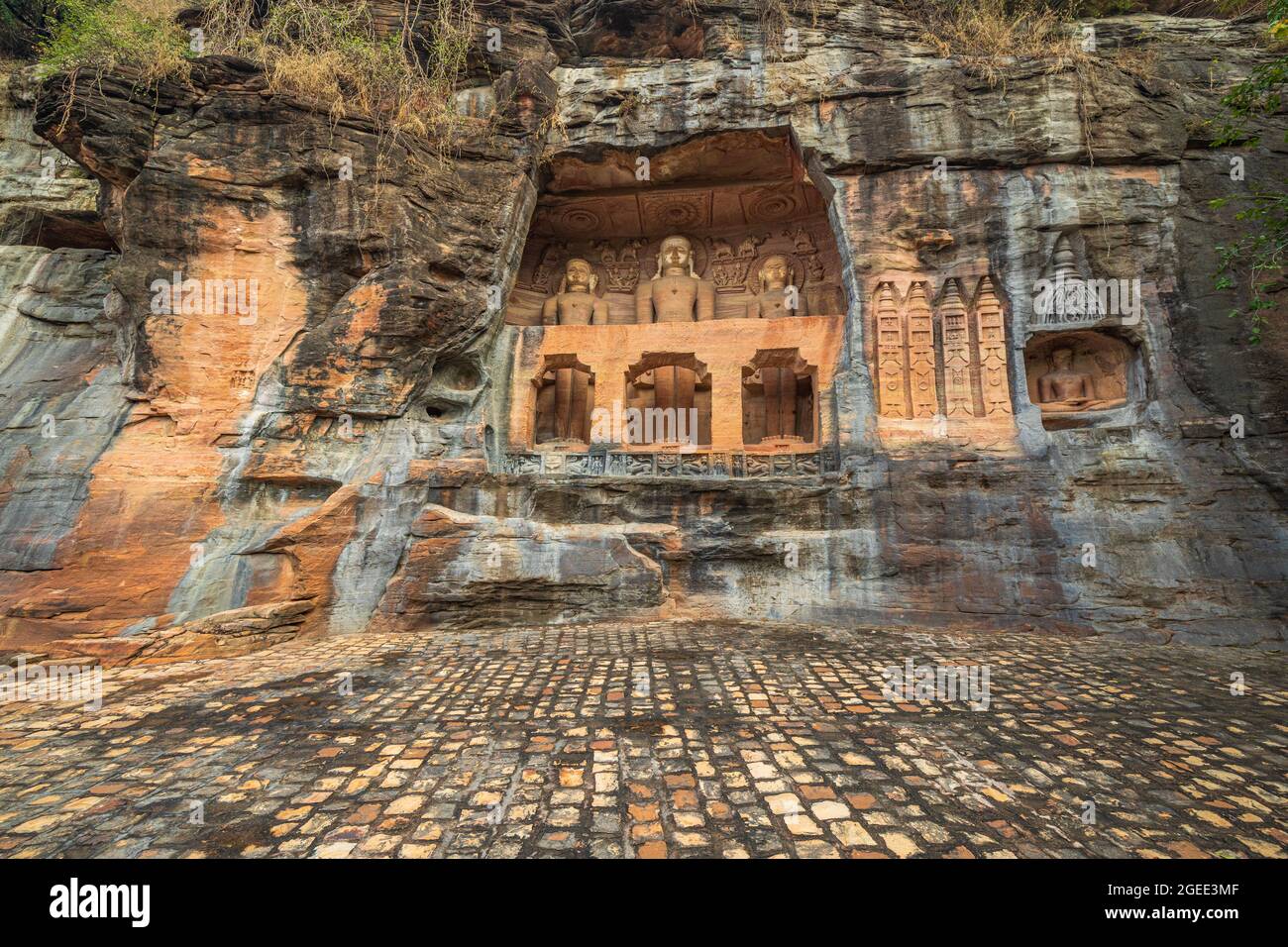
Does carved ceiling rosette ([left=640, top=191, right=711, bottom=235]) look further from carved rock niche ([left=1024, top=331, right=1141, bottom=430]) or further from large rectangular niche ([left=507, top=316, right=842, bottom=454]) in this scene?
carved rock niche ([left=1024, top=331, right=1141, bottom=430])

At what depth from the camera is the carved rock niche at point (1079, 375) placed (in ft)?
28.7

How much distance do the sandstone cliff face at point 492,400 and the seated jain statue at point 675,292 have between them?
336 centimetres

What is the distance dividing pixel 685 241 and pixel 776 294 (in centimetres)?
279

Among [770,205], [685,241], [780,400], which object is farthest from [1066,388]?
[685,241]

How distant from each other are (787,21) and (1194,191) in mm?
7946

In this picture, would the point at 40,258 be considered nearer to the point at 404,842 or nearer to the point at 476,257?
the point at 476,257

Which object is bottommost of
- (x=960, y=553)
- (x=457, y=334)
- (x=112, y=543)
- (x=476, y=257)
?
(x=960, y=553)

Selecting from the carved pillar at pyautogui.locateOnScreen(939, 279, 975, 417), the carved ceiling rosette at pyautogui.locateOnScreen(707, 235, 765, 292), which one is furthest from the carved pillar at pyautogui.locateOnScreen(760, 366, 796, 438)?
the carved pillar at pyautogui.locateOnScreen(939, 279, 975, 417)

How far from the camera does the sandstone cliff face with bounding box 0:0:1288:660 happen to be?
24.1 ft

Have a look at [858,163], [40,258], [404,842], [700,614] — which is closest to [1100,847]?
[404,842]

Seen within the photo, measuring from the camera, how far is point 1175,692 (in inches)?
199

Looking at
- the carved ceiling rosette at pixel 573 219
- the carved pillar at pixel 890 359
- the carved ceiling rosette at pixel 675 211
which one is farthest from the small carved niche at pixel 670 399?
the carved ceiling rosette at pixel 573 219

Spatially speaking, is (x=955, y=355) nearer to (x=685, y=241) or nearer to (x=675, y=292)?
(x=675, y=292)

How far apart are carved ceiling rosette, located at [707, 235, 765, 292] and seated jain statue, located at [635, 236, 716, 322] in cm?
81
